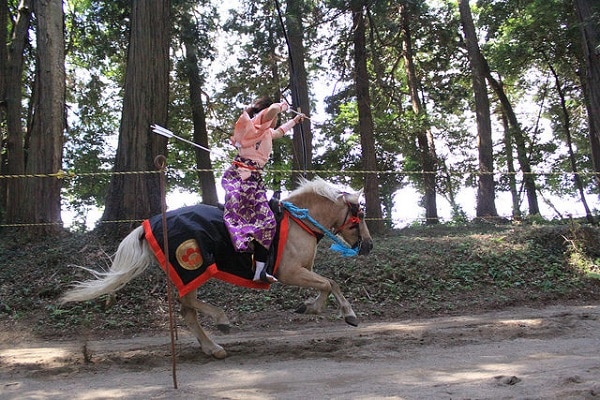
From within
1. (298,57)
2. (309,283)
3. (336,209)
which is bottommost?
(309,283)

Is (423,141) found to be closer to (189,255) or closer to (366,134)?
(366,134)

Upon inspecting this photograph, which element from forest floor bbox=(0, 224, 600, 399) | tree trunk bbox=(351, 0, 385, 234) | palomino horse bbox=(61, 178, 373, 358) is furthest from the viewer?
tree trunk bbox=(351, 0, 385, 234)

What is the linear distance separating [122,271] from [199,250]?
905mm

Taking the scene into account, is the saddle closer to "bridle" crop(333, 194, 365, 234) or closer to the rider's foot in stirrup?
the rider's foot in stirrup

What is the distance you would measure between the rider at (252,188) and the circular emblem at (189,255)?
0.42 meters

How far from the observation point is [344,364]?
201 inches

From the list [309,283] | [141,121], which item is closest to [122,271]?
[309,283]

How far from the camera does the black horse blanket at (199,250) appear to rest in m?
5.28

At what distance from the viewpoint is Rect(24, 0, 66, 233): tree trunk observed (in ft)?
35.1

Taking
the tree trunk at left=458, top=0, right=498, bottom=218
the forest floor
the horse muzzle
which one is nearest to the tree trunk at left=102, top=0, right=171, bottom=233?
the forest floor

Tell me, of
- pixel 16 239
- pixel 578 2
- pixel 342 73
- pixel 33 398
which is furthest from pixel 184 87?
pixel 33 398

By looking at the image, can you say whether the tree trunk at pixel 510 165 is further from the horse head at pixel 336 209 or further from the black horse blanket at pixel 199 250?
the black horse blanket at pixel 199 250

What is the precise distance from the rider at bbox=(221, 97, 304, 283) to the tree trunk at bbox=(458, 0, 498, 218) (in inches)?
560

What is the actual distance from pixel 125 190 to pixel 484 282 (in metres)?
7.37
